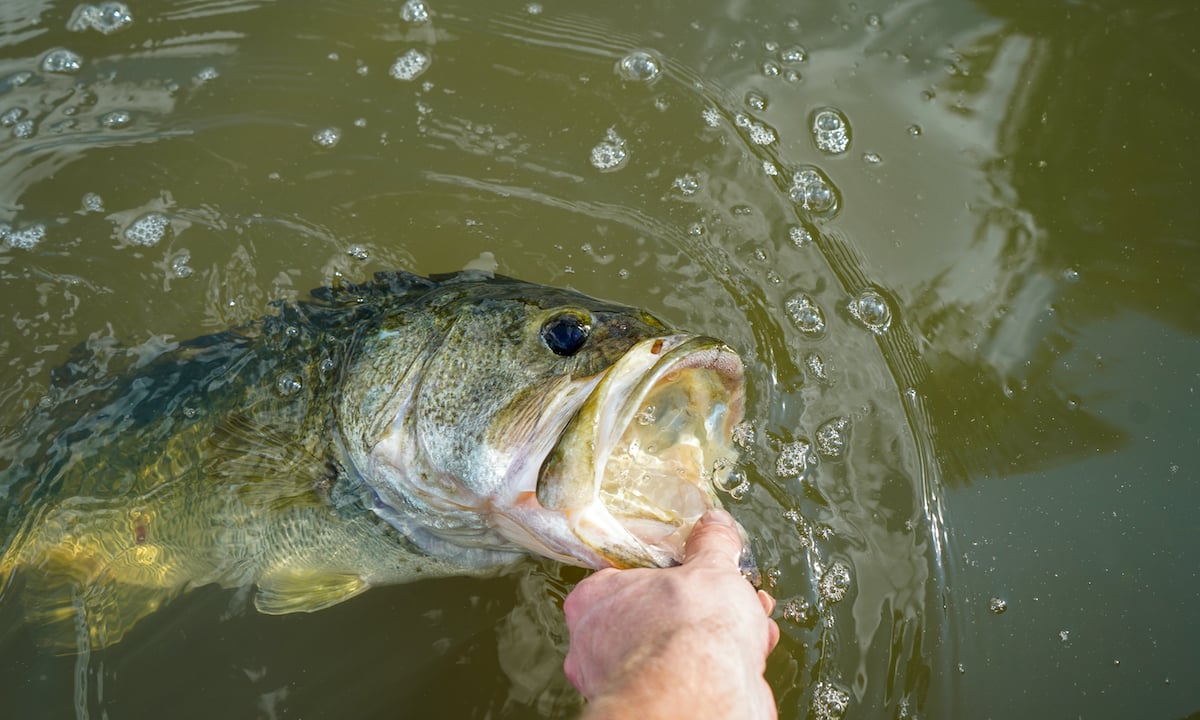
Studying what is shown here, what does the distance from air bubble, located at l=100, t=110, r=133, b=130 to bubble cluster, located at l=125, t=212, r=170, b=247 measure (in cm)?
→ 48

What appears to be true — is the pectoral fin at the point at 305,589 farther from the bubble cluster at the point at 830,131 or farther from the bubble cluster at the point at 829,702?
the bubble cluster at the point at 830,131

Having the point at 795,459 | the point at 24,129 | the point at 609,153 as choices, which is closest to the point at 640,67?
the point at 609,153

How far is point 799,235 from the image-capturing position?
12.3 feet

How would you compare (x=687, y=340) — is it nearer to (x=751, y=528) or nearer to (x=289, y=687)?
(x=751, y=528)

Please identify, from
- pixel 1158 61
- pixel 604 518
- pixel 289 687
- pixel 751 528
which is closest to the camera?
pixel 604 518

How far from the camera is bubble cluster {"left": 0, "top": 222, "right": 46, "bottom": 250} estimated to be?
11.8 ft

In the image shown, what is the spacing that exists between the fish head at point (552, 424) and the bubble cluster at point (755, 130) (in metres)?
1.68

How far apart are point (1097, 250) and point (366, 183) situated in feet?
10.3

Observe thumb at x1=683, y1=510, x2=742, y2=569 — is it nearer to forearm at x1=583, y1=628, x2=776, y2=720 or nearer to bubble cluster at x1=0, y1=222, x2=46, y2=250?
forearm at x1=583, y1=628, x2=776, y2=720

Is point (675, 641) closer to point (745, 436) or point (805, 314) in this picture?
point (745, 436)

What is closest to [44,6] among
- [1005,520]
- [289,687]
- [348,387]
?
[348,387]

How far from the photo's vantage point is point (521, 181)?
3.84 m

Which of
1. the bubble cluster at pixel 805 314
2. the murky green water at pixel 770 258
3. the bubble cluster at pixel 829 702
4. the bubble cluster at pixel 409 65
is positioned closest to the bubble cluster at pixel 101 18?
the murky green water at pixel 770 258

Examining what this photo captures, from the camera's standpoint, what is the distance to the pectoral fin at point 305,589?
271 centimetres
